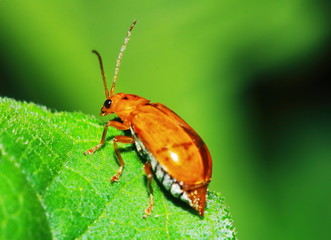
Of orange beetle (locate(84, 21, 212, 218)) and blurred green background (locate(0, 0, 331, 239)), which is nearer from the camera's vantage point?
orange beetle (locate(84, 21, 212, 218))

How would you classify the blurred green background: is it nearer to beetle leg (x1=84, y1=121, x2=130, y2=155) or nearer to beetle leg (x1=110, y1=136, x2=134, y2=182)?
beetle leg (x1=84, y1=121, x2=130, y2=155)

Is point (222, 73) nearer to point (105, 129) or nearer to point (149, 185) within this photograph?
point (105, 129)

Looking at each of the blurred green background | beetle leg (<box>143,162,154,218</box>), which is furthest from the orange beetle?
the blurred green background

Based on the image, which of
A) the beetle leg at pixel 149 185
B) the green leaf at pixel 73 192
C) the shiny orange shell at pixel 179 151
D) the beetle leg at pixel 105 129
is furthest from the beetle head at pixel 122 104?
the beetle leg at pixel 149 185

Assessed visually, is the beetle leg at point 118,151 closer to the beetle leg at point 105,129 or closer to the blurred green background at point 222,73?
the beetle leg at point 105,129

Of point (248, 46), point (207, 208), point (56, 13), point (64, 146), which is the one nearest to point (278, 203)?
point (248, 46)

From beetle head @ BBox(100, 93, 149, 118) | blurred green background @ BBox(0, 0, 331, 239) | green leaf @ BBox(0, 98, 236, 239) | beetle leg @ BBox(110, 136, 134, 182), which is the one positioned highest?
blurred green background @ BBox(0, 0, 331, 239)
